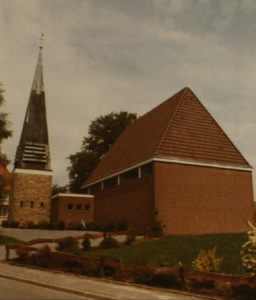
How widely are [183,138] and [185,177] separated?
3.10 metres

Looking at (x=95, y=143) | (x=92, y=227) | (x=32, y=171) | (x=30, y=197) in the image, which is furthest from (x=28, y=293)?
(x=95, y=143)

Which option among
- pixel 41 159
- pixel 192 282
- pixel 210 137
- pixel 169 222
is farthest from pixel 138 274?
pixel 41 159

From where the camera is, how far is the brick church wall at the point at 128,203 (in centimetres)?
2705

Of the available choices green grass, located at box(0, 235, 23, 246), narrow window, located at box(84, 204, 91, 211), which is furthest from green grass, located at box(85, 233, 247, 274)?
narrow window, located at box(84, 204, 91, 211)

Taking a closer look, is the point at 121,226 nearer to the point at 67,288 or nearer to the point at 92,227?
the point at 92,227

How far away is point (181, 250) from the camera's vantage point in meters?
17.4

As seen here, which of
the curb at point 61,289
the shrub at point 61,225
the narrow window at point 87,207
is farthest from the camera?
the narrow window at point 87,207

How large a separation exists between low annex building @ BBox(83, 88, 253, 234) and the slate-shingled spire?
9.58 meters

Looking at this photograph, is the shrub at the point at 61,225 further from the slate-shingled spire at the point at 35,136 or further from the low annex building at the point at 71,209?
the slate-shingled spire at the point at 35,136

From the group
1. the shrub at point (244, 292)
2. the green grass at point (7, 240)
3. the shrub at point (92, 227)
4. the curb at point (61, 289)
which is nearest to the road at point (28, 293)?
the curb at point (61, 289)

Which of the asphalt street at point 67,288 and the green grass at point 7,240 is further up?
the green grass at point 7,240

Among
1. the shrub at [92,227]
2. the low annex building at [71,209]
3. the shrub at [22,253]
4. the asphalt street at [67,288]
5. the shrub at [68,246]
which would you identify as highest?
the low annex building at [71,209]

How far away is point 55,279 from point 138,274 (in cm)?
284

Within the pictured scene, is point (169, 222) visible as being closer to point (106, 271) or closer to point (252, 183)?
point (252, 183)
